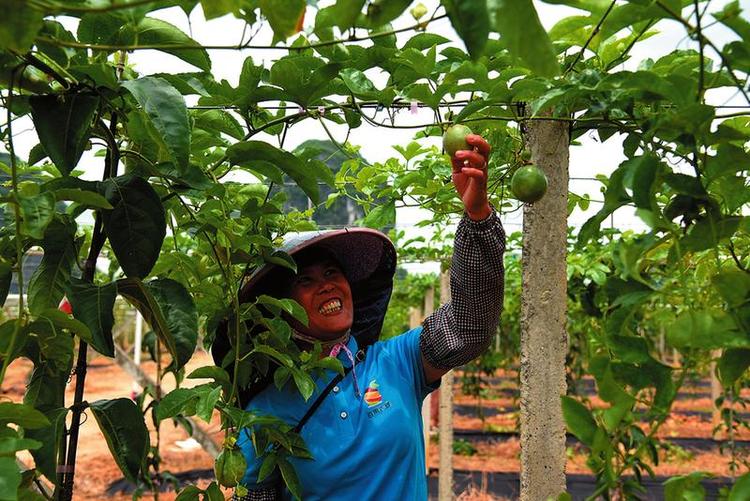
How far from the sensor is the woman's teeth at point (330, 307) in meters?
1.72

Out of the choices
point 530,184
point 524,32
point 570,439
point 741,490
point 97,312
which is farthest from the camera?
point 570,439

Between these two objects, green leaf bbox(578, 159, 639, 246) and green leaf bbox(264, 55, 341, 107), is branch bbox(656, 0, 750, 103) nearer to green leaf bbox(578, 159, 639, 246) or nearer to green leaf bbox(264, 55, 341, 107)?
green leaf bbox(578, 159, 639, 246)

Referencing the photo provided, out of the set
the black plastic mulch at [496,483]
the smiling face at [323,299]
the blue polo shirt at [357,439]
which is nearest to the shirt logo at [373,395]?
the blue polo shirt at [357,439]

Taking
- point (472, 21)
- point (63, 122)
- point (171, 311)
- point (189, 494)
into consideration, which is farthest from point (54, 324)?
point (472, 21)

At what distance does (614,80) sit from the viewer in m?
0.96

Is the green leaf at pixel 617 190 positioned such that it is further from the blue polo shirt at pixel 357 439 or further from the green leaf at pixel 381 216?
the green leaf at pixel 381 216

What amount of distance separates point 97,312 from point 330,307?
0.64 m

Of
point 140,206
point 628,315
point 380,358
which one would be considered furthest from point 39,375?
point 628,315

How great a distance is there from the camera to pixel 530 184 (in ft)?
4.21

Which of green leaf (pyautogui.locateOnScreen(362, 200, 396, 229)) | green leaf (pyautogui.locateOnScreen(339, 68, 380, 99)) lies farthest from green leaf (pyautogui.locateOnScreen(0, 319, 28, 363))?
green leaf (pyautogui.locateOnScreen(362, 200, 396, 229))

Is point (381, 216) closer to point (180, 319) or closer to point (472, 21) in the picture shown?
point (180, 319)

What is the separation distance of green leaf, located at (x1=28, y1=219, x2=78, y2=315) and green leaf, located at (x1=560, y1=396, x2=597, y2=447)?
81 cm

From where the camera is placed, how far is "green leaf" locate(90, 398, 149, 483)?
1262 millimetres

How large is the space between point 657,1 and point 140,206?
79 cm
